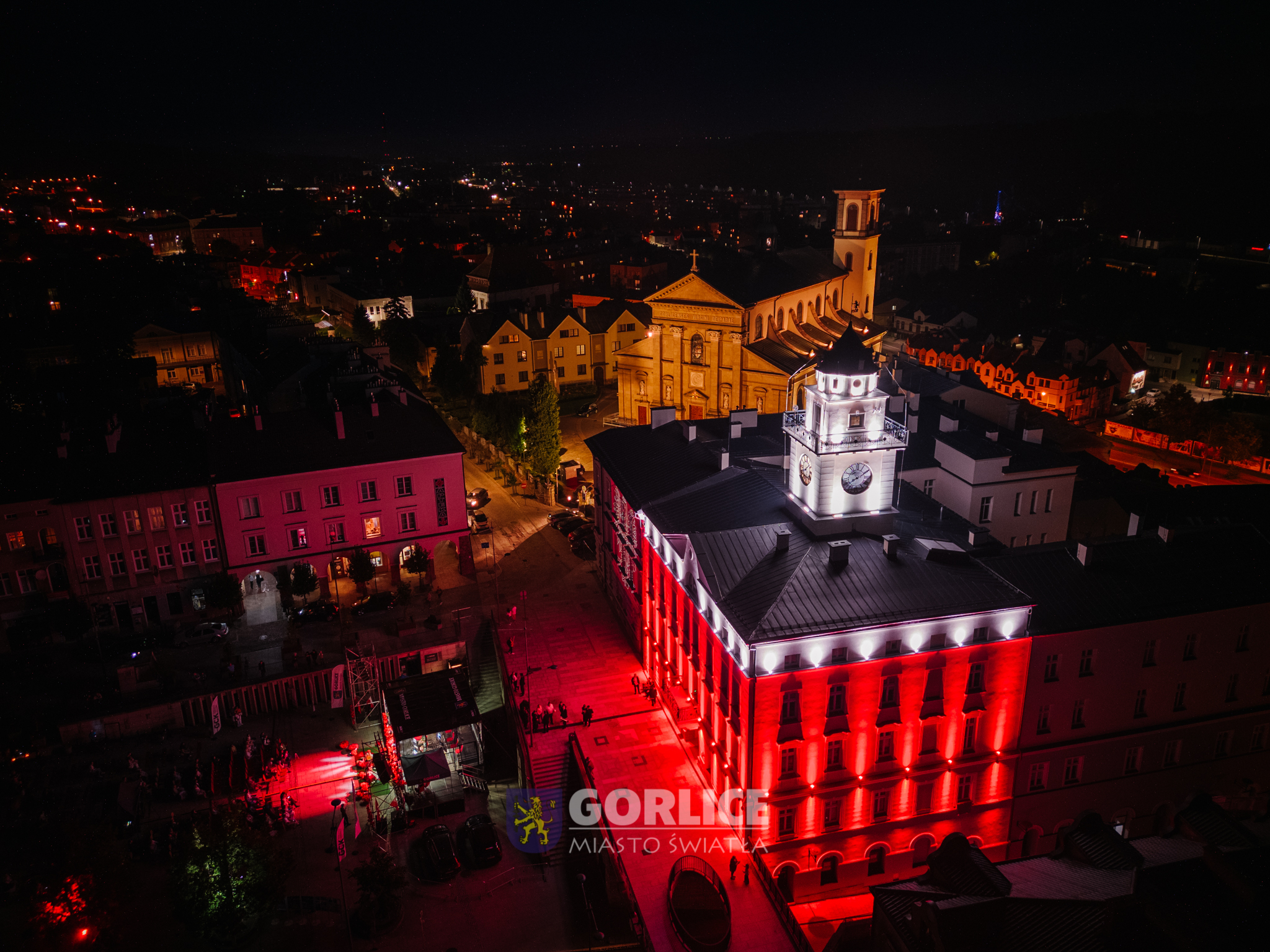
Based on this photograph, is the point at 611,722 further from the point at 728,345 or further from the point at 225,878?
the point at 728,345

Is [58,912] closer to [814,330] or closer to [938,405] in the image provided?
[938,405]

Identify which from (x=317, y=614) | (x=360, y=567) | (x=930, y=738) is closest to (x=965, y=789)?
(x=930, y=738)

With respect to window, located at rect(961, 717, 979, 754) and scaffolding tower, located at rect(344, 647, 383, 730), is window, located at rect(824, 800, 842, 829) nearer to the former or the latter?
window, located at rect(961, 717, 979, 754)

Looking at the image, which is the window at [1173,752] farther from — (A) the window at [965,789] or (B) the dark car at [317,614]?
(B) the dark car at [317,614]

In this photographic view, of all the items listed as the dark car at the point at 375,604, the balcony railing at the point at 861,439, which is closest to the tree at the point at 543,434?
the dark car at the point at 375,604

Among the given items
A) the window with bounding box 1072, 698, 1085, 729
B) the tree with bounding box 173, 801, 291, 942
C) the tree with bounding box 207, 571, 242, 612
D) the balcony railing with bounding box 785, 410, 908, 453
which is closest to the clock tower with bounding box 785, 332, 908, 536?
the balcony railing with bounding box 785, 410, 908, 453

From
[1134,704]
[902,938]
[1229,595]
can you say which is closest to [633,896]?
[902,938]
